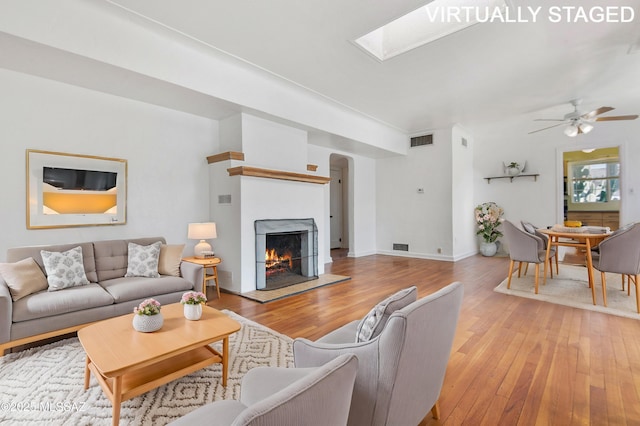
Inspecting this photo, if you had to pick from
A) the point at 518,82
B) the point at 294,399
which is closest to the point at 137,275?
the point at 294,399

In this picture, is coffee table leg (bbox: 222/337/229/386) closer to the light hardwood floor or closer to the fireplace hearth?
the light hardwood floor

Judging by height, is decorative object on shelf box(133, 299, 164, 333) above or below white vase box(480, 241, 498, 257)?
above

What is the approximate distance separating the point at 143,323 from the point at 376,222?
257 inches

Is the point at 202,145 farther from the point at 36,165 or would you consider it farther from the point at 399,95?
the point at 399,95

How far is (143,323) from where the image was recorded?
1.99 metres

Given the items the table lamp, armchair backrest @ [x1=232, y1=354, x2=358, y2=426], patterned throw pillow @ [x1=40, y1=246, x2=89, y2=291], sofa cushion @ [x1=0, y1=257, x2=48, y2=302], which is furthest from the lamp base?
armchair backrest @ [x1=232, y1=354, x2=358, y2=426]

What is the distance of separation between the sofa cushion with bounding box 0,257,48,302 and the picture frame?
694 millimetres

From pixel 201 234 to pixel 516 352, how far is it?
12.1 ft

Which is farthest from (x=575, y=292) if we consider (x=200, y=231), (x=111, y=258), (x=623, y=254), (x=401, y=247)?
(x=111, y=258)

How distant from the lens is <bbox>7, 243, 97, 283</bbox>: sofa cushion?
2807 millimetres

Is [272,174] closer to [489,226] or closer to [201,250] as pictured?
[201,250]

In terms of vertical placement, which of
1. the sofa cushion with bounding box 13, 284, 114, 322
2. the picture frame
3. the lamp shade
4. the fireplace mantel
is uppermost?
the fireplace mantel

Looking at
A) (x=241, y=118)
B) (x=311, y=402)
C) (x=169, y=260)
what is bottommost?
(x=169, y=260)

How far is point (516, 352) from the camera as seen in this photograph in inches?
96.5
